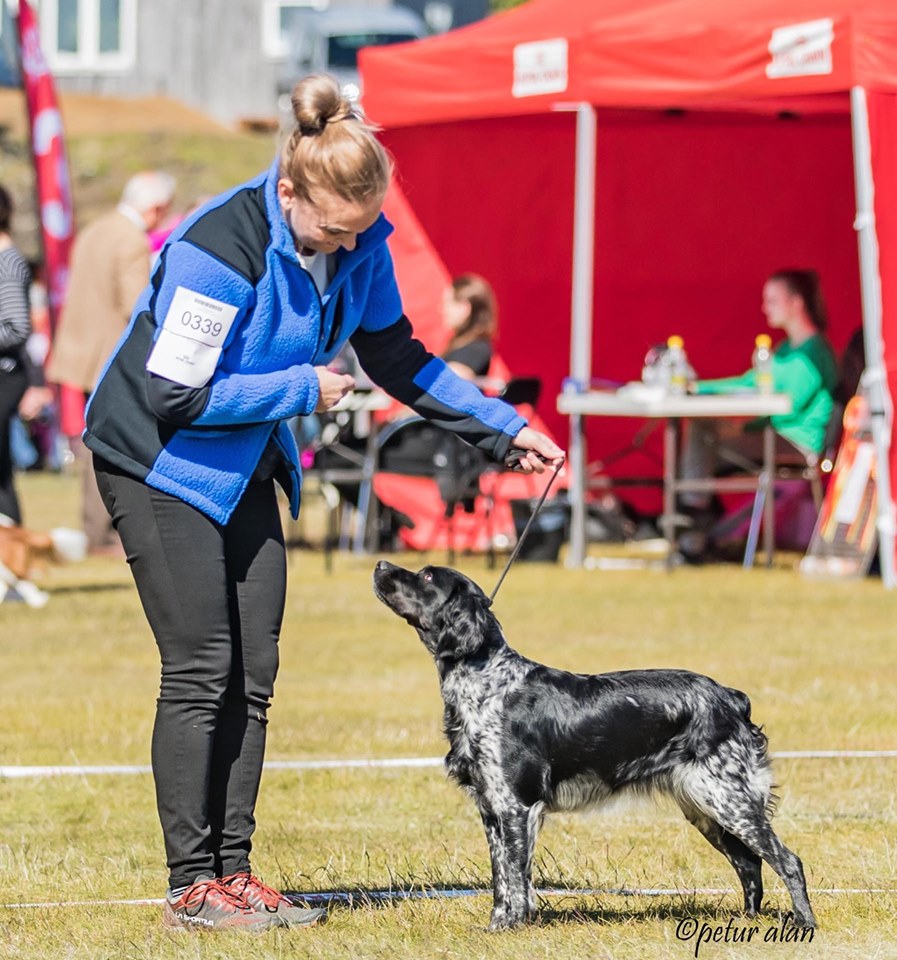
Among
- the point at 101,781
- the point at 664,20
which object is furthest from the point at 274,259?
the point at 664,20

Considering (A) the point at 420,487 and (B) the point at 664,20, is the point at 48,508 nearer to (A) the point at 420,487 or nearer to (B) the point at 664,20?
(A) the point at 420,487

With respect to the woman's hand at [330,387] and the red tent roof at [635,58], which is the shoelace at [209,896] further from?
the red tent roof at [635,58]

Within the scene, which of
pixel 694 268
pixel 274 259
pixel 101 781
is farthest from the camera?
pixel 694 268

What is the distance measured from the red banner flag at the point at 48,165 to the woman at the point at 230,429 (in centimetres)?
1206

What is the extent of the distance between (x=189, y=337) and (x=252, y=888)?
1.11 meters

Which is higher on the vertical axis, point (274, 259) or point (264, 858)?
point (274, 259)

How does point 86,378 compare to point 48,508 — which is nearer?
point 86,378

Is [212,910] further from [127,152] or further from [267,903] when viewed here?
[127,152]

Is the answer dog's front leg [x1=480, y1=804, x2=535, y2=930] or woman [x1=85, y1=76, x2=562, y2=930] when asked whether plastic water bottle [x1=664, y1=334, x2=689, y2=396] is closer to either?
woman [x1=85, y1=76, x2=562, y2=930]

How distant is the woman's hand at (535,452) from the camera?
13.0ft

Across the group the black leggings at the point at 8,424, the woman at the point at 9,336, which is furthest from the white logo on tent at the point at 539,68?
the black leggings at the point at 8,424

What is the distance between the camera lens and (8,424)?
28.6 ft

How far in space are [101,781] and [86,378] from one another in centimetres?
491

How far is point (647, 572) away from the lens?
33.5 feet
